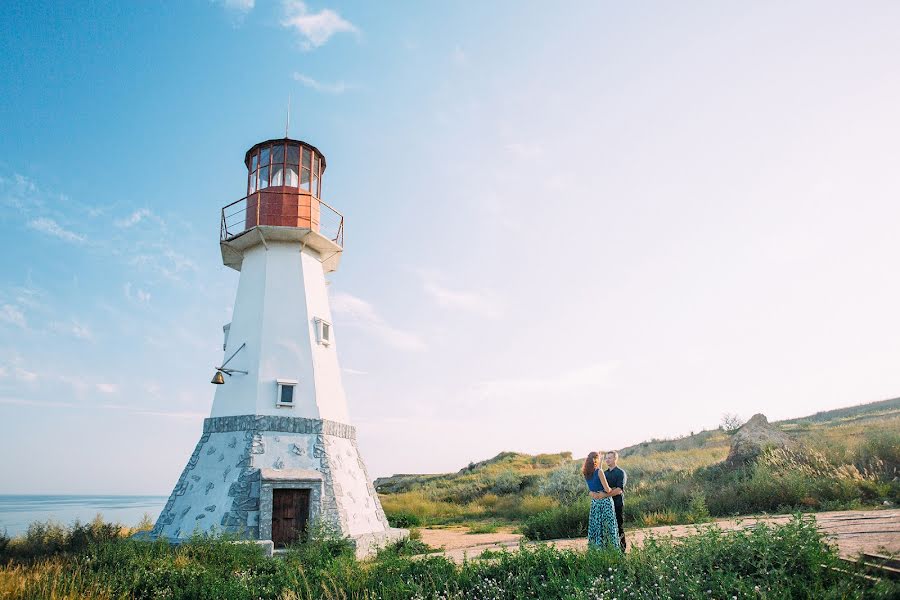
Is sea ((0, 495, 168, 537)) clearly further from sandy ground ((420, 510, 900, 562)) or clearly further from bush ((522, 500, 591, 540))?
bush ((522, 500, 591, 540))

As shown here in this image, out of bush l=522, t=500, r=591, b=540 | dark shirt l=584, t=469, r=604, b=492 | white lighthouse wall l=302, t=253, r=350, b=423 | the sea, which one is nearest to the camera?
dark shirt l=584, t=469, r=604, b=492

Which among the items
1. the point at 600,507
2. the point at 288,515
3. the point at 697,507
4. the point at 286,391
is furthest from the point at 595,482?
the point at 286,391

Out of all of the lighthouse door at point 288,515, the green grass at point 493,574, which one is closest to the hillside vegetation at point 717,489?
the green grass at point 493,574

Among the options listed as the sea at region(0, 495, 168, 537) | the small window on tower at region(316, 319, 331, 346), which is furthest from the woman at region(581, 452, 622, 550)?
the sea at region(0, 495, 168, 537)

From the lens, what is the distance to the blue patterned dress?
322 inches

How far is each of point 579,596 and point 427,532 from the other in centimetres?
1268

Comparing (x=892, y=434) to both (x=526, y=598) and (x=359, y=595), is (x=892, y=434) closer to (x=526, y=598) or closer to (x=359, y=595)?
(x=526, y=598)

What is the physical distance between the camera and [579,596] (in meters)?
5.33

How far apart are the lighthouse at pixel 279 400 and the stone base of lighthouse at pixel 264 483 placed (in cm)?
3

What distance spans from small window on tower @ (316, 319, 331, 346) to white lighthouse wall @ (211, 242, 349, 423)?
12 cm

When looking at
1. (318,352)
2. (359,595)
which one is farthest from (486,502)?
(359,595)

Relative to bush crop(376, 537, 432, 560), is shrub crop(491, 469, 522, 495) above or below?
above

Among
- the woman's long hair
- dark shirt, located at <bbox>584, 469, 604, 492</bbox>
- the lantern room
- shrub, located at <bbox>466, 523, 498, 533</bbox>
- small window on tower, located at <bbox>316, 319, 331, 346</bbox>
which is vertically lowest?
shrub, located at <bbox>466, 523, 498, 533</bbox>

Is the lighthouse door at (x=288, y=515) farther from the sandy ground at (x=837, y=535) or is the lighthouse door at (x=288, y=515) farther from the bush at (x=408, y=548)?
the sandy ground at (x=837, y=535)
